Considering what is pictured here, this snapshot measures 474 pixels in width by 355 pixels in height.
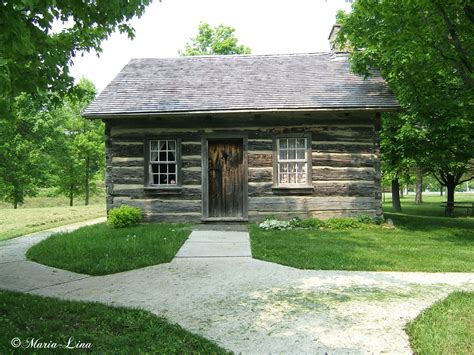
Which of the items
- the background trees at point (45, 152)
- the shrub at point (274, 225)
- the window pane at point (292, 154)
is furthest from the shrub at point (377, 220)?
the background trees at point (45, 152)

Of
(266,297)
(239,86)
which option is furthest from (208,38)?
(266,297)

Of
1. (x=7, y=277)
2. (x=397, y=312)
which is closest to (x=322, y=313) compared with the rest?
(x=397, y=312)

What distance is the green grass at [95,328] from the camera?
11.2ft

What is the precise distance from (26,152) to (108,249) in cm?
2428

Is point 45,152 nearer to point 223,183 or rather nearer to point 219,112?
point 223,183

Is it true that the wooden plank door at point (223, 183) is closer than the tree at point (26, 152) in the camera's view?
Answer: Yes

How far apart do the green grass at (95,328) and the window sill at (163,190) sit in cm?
692

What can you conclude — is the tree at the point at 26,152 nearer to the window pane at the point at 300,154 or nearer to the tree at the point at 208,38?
the tree at the point at 208,38

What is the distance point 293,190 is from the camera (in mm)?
11484

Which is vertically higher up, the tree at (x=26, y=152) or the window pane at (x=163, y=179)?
the tree at (x=26, y=152)

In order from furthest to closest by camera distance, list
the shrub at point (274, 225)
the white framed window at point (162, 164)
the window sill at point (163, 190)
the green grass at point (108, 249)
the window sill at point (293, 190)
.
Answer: the white framed window at point (162, 164) → the window sill at point (163, 190) → the window sill at point (293, 190) → the shrub at point (274, 225) → the green grass at point (108, 249)

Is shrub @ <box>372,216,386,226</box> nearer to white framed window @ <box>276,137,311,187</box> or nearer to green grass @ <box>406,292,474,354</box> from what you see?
white framed window @ <box>276,137,311,187</box>

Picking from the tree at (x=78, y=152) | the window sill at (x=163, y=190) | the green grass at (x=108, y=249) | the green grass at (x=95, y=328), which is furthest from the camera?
the tree at (x=78, y=152)

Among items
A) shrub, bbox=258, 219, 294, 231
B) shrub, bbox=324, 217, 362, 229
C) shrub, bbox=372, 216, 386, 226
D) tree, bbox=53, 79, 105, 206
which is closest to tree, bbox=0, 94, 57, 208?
tree, bbox=53, 79, 105, 206
